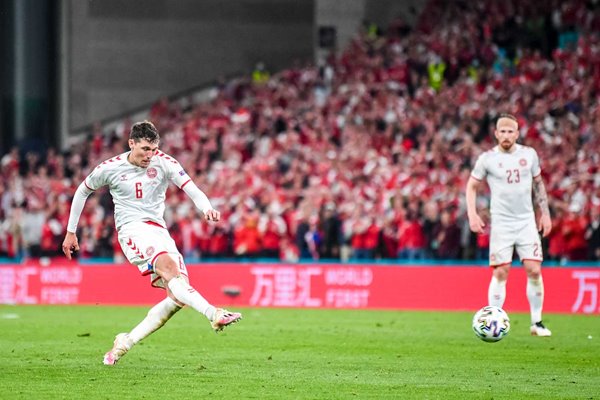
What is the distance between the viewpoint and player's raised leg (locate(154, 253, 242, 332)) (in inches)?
426

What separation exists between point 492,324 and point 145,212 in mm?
4144

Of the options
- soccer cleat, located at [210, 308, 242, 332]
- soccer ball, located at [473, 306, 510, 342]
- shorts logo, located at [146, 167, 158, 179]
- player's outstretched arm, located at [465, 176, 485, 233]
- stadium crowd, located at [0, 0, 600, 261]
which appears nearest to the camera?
soccer cleat, located at [210, 308, 242, 332]

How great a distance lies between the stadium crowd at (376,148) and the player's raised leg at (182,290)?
1334 centimetres

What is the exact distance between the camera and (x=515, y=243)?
14992 millimetres

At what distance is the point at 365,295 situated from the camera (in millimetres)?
23484

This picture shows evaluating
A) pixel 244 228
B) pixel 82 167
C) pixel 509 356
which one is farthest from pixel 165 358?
pixel 82 167

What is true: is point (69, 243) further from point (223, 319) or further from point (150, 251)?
point (223, 319)

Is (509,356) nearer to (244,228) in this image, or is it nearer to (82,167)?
(244,228)

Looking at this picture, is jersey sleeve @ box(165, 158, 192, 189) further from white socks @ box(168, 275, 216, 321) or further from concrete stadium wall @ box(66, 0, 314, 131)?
concrete stadium wall @ box(66, 0, 314, 131)

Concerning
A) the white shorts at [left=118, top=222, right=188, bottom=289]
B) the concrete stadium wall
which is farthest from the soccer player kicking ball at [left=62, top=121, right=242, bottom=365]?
the concrete stadium wall

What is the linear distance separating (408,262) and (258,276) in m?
3.01

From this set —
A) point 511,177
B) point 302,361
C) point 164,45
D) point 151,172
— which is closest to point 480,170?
point 511,177

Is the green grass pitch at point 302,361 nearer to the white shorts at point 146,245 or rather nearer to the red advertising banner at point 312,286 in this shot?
the white shorts at point 146,245

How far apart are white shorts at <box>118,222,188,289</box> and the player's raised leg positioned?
5 centimetres
